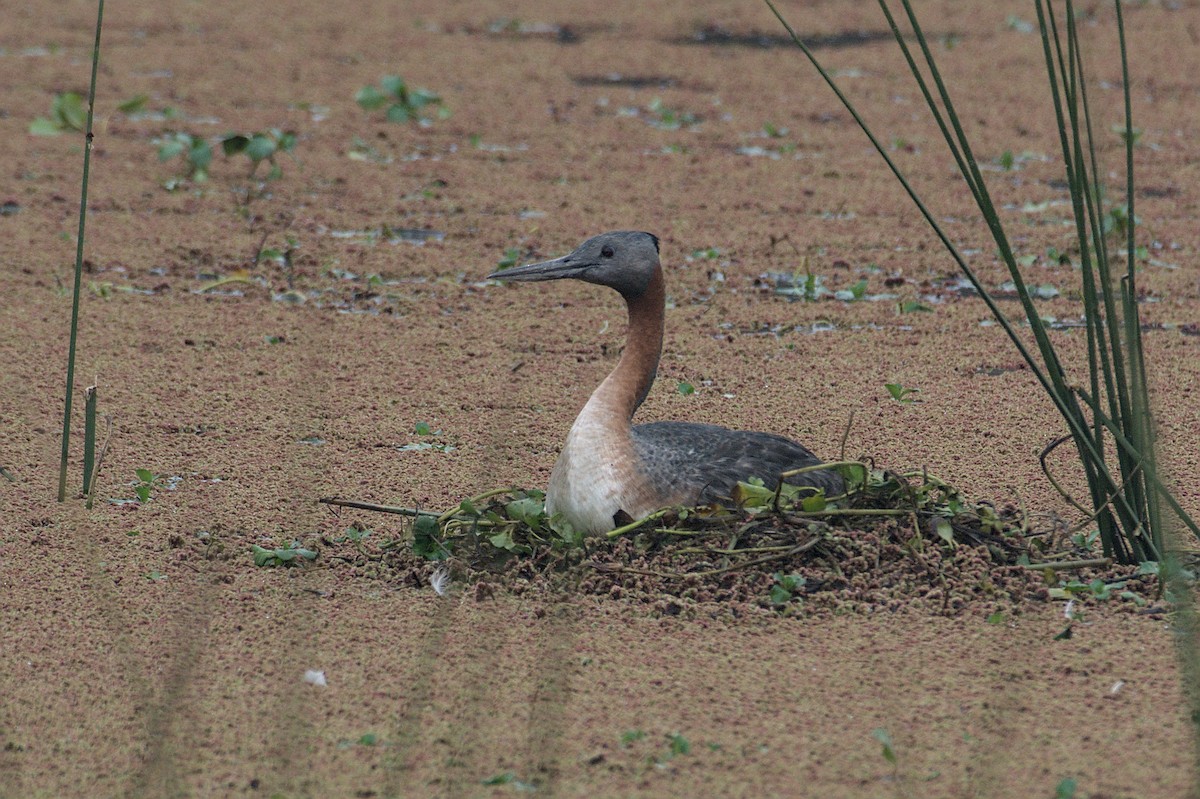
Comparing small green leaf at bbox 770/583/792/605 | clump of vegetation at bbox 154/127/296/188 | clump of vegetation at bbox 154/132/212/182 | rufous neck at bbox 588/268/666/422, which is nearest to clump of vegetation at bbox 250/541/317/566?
rufous neck at bbox 588/268/666/422

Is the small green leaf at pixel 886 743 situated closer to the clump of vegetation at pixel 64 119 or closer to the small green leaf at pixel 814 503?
the small green leaf at pixel 814 503

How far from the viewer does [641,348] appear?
3.50 metres

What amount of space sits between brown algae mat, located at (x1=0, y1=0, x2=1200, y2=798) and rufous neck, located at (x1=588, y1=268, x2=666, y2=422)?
364mm

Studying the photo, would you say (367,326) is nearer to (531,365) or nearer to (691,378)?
(531,365)

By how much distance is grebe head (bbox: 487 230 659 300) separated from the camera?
348 cm

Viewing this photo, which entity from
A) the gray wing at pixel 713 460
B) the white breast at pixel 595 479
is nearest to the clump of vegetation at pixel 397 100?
the gray wing at pixel 713 460

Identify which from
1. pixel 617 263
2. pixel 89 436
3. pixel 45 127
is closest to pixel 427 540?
pixel 617 263

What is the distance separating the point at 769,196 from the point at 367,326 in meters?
2.16

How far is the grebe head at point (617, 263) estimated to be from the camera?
11.4 ft

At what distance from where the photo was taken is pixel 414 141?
25.2 feet

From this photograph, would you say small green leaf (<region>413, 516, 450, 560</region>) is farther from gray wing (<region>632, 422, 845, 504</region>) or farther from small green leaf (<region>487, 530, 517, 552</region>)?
gray wing (<region>632, 422, 845, 504</region>)

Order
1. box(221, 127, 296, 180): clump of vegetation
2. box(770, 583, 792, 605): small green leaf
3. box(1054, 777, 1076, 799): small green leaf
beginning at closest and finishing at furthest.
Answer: box(1054, 777, 1076, 799): small green leaf < box(770, 583, 792, 605): small green leaf < box(221, 127, 296, 180): clump of vegetation

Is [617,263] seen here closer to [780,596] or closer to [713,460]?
[713,460]

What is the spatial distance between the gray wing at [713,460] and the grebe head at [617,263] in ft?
1.06
